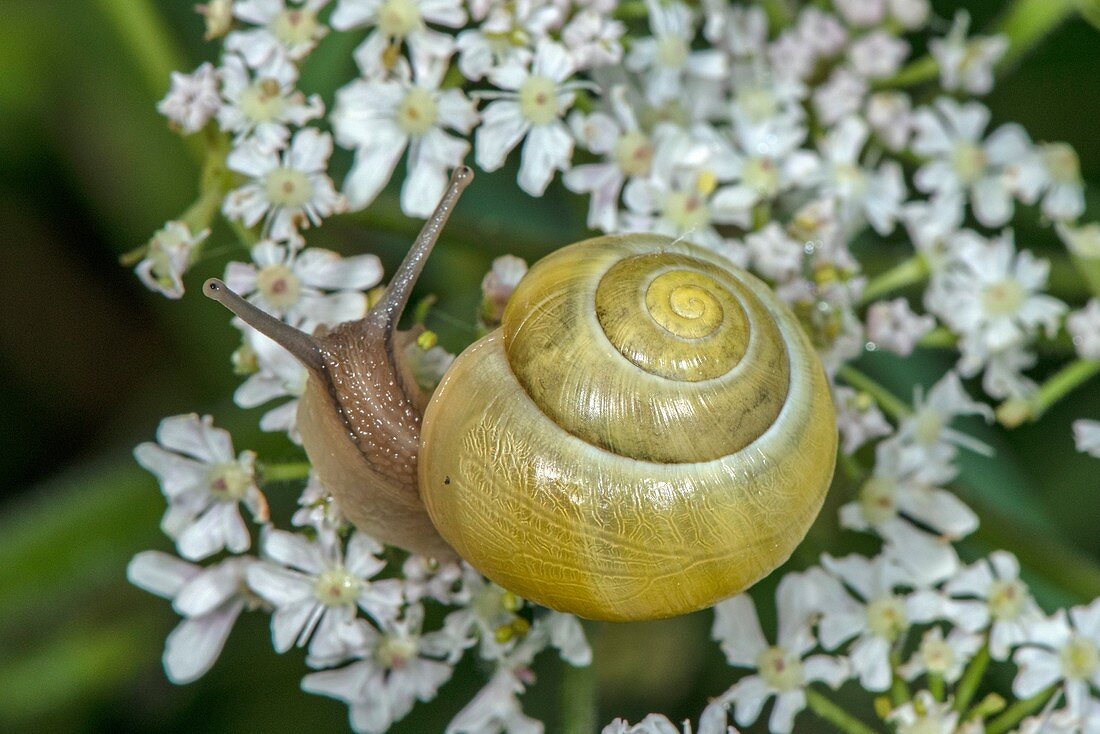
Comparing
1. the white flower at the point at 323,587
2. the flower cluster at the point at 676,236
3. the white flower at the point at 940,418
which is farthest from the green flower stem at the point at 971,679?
the white flower at the point at 323,587

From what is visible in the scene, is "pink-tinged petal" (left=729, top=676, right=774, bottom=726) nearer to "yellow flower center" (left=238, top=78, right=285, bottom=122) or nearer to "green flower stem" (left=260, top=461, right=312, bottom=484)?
"green flower stem" (left=260, top=461, right=312, bottom=484)

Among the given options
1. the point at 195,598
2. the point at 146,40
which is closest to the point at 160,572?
the point at 195,598

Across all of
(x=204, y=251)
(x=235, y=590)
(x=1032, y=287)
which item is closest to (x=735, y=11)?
(x=1032, y=287)

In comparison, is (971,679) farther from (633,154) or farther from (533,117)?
(533,117)

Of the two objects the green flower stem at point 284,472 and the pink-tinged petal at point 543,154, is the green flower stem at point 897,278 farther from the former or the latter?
the green flower stem at point 284,472

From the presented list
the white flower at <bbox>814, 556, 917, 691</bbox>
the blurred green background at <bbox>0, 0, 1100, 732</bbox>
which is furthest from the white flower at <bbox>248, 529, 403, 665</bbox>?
the white flower at <bbox>814, 556, 917, 691</bbox>
